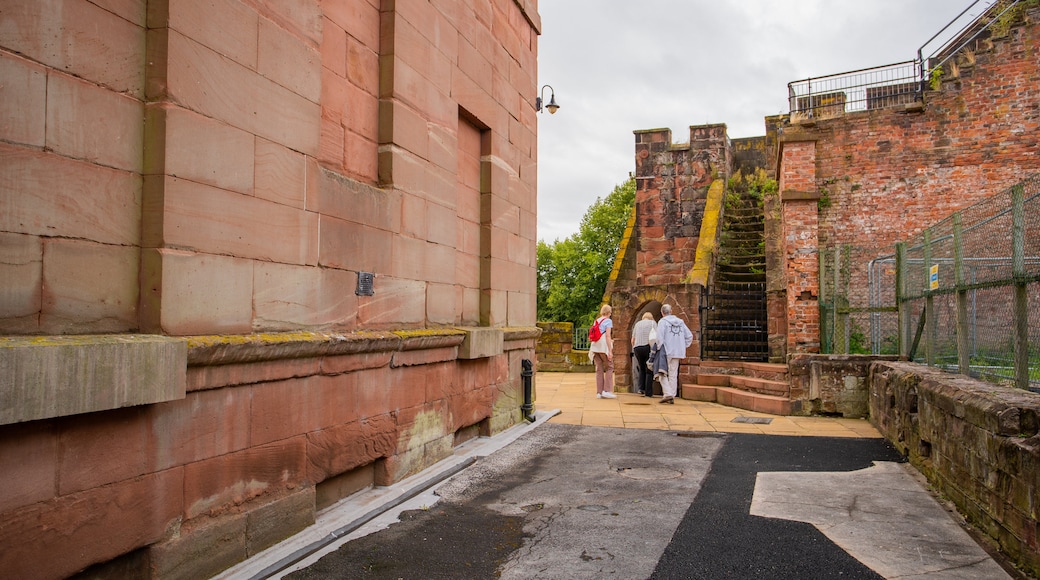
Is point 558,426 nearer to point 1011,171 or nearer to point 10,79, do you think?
point 10,79

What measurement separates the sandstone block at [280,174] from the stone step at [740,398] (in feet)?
28.4

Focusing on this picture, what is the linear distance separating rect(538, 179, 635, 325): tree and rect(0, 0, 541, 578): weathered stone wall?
40877 millimetres

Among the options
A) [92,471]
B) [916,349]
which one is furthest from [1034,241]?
[92,471]

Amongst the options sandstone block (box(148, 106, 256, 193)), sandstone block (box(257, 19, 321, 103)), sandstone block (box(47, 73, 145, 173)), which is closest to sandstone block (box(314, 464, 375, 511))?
sandstone block (box(148, 106, 256, 193))

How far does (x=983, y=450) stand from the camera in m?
4.53

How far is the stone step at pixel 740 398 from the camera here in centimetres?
1079

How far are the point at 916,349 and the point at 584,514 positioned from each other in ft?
20.3

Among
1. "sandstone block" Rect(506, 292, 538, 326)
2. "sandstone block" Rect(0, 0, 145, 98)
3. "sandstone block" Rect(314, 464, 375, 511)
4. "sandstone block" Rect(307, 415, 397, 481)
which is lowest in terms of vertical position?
"sandstone block" Rect(314, 464, 375, 511)

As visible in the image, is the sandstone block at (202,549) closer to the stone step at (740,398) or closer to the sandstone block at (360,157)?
the sandstone block at (360,157)

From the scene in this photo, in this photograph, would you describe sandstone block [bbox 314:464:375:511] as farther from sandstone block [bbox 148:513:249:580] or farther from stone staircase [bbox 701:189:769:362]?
stone staircase [bbox 701:189:769:362]

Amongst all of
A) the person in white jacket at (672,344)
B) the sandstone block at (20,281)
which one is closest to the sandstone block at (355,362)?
the sandstone block at (20,281)

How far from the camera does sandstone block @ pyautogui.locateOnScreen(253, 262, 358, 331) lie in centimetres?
430

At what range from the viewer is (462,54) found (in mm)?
7609

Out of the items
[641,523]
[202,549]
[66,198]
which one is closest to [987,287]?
[641,523]
